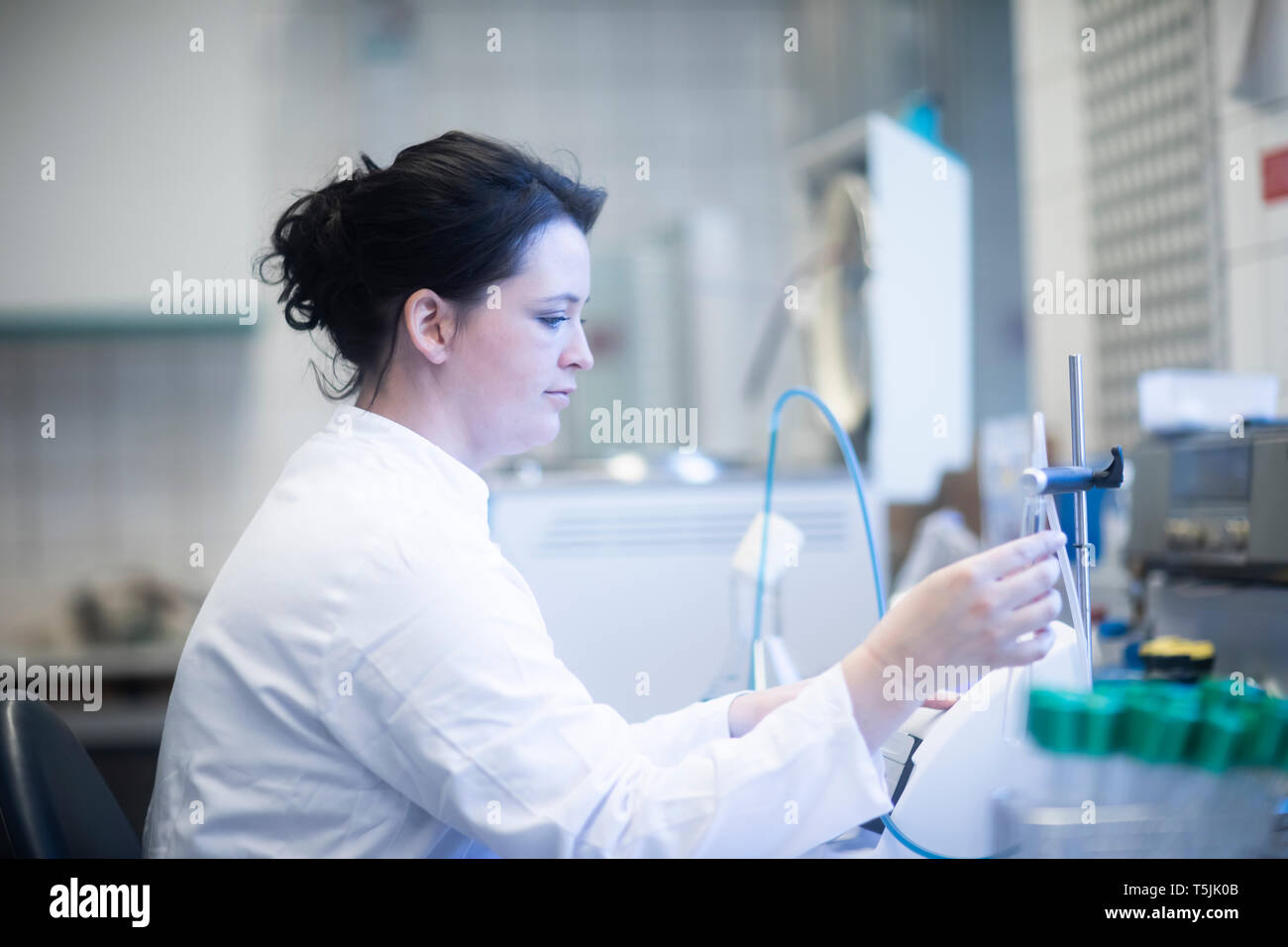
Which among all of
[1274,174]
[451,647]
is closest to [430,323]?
[451,647]

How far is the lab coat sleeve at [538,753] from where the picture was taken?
764 mm

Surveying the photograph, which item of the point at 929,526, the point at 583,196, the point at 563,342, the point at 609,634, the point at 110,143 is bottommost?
the point at 609,634

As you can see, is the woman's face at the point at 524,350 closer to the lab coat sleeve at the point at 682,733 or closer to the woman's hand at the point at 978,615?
the lab coat sleeve at the point at 682,733

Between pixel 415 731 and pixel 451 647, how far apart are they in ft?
0.23

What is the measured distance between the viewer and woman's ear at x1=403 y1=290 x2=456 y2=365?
1.00 m

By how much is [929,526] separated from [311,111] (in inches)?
102

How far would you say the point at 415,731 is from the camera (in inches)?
30.9

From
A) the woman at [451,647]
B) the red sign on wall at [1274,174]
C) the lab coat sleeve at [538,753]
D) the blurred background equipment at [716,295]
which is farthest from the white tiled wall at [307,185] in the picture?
the lab coat sleeve at [538,753]

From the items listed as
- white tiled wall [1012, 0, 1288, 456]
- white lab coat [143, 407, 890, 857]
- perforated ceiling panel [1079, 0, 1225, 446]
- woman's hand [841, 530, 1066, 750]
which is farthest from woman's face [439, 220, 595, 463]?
perforated ceiling panel [1079, 0, 1225, 446]

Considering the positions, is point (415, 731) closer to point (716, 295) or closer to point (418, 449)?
point (418, 449)

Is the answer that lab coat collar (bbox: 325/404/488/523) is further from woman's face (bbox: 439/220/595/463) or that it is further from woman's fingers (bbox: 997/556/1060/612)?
woman's fingers (bbox: 997/556/1060/612)

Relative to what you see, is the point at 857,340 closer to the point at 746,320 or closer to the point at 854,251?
the point at 854,251
